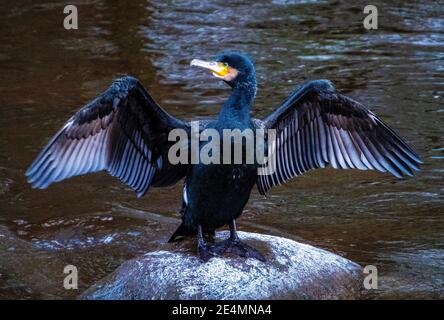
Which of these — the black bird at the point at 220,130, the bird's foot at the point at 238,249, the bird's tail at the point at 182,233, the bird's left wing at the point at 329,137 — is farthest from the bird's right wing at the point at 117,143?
the bird's left wing at the point at 329,137

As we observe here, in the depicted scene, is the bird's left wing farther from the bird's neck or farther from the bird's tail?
the bird's tail

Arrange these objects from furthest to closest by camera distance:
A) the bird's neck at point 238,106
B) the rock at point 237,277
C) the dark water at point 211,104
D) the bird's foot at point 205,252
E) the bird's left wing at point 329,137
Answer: the dark water at point 211,104, the bird's left wing at point 329,137, the bird's foot at point 205,252, the rock at point 237,277, the bird's neck at point 238,106

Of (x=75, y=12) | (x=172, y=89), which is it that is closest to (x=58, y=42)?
(x=75, y=12)

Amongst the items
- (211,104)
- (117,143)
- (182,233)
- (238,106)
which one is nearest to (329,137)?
(238,106)

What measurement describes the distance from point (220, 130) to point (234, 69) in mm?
418

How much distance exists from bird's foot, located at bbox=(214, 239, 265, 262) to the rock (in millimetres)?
40

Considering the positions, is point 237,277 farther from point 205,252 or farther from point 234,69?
point 234,69

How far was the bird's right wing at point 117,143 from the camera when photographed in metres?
5.93

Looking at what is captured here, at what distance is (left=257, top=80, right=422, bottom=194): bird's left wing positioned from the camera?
630cm

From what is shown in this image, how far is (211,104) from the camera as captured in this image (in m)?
10.3

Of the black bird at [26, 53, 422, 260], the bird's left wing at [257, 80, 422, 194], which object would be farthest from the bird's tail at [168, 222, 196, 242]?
the bird's left wing at [257, 80, 422, 194]

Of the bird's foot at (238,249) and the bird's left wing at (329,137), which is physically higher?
the bird's left wing at (329,137)

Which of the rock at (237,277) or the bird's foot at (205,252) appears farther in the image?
the bird's foot at (205,252)

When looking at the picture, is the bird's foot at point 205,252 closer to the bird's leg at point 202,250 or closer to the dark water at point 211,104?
the bird's leg at point 202,250
